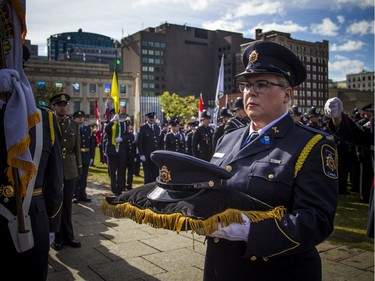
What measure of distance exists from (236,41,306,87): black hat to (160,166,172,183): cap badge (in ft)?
2.66

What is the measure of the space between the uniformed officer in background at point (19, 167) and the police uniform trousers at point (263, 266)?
53.3 inches

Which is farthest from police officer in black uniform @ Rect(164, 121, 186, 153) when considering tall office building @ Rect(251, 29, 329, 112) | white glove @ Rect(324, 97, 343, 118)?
tall office building @ Rect(251, 29, 329, 112)

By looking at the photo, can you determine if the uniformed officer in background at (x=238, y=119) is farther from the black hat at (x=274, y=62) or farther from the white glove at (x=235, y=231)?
the white glove at (x=235, y=231)

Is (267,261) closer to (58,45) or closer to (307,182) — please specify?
(307,182)

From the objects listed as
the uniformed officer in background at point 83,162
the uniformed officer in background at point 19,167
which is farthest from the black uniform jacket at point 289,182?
the uniformed officer in background at point 83,162

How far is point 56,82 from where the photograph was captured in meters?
79.4

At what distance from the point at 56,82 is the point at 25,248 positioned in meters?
83.2

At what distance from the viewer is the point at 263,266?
199cm

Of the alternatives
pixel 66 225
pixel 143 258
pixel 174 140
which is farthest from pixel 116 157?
pixel 143 258

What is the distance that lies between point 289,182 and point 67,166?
16.7ft

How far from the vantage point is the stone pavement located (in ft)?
14.2

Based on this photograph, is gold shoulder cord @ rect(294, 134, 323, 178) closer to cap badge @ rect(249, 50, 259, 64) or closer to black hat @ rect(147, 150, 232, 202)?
black hat @ rect(147, 150, 232, 202)

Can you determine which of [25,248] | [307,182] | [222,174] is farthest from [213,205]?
[25,248]

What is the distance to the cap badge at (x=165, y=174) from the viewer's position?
1.79 meters
